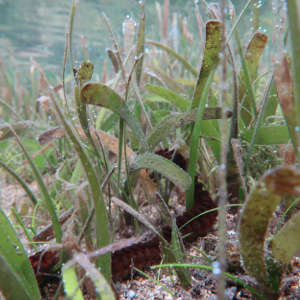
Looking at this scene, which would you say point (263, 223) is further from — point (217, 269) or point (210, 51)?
point (210, 51)

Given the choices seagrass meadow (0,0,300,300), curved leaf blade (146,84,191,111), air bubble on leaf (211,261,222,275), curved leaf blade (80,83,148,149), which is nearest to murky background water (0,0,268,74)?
curved leaf blade (146,84,191,111)

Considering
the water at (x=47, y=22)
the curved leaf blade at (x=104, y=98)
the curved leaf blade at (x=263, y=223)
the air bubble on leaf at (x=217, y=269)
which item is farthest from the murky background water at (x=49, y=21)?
the air bubble on leaf at (x=217, y=269)

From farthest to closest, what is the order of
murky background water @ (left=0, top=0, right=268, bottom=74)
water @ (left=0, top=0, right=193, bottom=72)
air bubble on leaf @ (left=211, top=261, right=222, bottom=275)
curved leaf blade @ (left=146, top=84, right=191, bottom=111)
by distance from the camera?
water @ (left=0, top=0, right=193, bottom=72) < murky background water @ (left=0, top=0, right=268, bottom=74) < curved leaf blade @ (left=146, top=84, right=191, bottom=111) < air bubble on leaf @ (left=211, top=261, right=222, bottom=275)

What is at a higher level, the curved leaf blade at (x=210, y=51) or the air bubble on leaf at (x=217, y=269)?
the curved leaf blade at (x=210, y=51)

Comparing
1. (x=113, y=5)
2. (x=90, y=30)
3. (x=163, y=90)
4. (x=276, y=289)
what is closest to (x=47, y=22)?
(x=90, y=30)

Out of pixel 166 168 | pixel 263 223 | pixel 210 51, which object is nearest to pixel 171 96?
pixel 210 51

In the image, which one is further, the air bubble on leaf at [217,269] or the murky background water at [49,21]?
the murky background water at [49,21]

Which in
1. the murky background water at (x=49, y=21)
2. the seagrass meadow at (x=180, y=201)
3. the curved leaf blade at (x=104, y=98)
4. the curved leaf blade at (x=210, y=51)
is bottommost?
the seagrass meadow at (x=180, y=201)

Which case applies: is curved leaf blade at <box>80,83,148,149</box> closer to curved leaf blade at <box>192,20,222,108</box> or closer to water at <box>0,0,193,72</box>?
curved leaf blade at <box>192,20,222,108</box>

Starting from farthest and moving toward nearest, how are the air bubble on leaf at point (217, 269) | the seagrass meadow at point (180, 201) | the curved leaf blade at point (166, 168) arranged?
the curved leaf blade at point (166, 168)
the seagrass meadow at point (180, 201)
the air bubble on leaf at point (217, 269)

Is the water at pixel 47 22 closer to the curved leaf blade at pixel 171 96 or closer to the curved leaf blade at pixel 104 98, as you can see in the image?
the curved leaf blade at pixel 171 96

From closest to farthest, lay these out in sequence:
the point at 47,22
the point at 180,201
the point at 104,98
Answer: the point at 104,98, the point at 180,201, the point at 47,22
